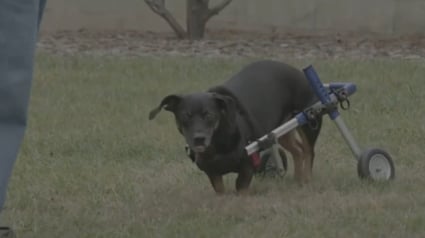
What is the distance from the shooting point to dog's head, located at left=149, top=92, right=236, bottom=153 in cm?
491

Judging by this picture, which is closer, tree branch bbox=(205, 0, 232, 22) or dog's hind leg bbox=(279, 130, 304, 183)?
dog's hind leg bbox=(279, 130, 304, 183)

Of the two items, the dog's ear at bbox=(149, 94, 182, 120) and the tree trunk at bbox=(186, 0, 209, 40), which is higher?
Result: the dog's ear at bbox=(149, 94, 182, 120)

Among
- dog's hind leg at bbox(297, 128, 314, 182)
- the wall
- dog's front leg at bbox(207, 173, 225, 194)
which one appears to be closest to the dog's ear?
dog's front leg at bbox(207, 173, 225, 194)

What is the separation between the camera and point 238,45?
13.0m

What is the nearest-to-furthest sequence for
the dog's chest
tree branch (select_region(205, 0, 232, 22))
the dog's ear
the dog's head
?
the dog's head → the dog's ear → the dog's chest → tree branch (select_region(205, 0, 232, 22))

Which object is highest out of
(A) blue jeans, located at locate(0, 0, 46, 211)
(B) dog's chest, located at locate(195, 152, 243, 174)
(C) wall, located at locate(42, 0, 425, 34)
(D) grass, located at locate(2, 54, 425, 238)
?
(A) blue jeans, located at locate(0, 0, 46, 211)

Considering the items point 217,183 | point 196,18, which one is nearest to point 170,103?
point 217,183

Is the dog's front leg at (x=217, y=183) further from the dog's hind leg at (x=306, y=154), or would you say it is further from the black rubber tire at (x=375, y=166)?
the black rubber tire at (x=375, y=166)

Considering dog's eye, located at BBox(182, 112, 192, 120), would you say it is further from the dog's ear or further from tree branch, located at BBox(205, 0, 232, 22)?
tree branch, located at BBox(205, 0, 232, 22)

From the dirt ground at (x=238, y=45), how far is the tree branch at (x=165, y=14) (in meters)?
0.13

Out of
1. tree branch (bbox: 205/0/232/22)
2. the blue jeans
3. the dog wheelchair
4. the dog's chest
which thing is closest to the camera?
the blue jeans

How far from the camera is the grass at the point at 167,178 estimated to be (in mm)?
4707

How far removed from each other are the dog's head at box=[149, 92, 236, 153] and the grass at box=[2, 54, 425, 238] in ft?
1.06

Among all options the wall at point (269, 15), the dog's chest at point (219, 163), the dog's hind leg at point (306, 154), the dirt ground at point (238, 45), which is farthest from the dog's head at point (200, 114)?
the wall at point (269, 15)
